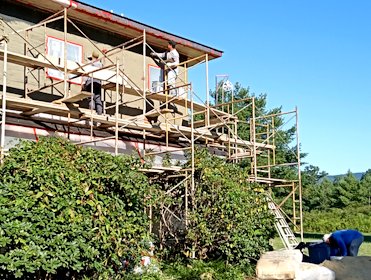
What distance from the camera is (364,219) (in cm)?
3988

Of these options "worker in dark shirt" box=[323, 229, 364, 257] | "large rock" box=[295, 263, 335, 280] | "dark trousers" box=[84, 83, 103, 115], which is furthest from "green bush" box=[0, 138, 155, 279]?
"worker in dark shirt" box=[323, 229, 364, 257]

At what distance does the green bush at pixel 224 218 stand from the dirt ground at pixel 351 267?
232 cm

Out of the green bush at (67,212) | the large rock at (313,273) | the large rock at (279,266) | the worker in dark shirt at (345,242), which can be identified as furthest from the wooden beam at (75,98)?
the worker in dark shirt at (345,242)

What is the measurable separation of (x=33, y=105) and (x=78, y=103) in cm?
274

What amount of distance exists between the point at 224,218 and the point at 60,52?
694 centimetres

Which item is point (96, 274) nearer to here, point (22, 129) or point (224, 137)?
point (22, 129)

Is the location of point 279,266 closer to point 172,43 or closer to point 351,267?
point 351,267

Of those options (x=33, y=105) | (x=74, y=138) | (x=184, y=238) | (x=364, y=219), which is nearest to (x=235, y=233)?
(x=184, y=238)

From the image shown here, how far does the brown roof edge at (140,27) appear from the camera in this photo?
1544 centimetres

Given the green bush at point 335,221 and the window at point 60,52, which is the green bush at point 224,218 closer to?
the window at point 60,52

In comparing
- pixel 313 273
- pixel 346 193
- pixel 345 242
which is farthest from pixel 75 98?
pixel 346 193

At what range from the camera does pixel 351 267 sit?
1184 cm

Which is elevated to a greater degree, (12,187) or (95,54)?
(95,54)

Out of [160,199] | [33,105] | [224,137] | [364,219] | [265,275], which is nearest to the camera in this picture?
[265,275]
